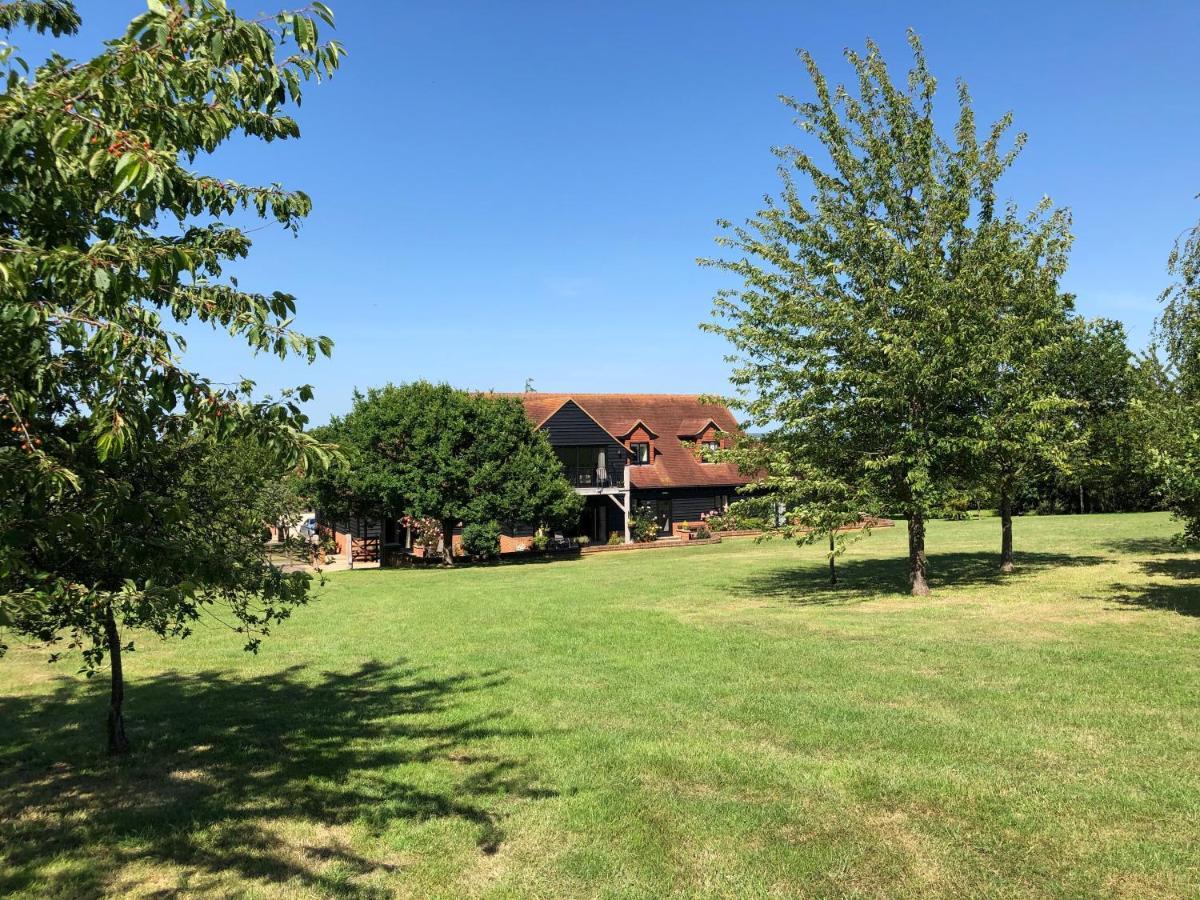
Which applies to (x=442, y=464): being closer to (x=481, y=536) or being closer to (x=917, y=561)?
(x=481, y=536)

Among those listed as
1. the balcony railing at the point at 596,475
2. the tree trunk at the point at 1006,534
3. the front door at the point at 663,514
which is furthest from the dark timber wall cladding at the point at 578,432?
the tree trunk at the point at 1006,534

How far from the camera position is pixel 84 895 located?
17.2ft

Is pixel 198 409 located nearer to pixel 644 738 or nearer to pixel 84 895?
pixel 84 895

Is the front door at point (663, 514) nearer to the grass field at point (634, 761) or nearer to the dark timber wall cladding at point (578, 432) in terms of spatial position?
the dark timber wall cladding at point (578, 432)

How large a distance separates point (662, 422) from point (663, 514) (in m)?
6.17

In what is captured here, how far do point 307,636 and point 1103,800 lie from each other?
13832 mm

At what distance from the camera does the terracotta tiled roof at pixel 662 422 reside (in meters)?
42.3

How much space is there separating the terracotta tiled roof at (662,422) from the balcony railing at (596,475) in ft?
3.97

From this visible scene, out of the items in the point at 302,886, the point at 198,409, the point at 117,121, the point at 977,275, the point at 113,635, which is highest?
the point at 977,275

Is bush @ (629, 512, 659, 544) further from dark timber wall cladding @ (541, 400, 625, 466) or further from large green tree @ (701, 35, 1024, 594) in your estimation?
large green tree @ (701, 35, 1024, 594)

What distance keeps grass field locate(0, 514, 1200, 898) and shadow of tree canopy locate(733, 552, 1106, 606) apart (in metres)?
3.93

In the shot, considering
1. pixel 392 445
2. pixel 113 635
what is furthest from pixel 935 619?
pixel 392 445

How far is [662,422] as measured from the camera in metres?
46.5

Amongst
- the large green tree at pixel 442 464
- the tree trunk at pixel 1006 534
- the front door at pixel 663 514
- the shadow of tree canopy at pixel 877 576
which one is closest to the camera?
the shadow of tree canopy at pixel 877 576
